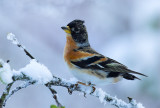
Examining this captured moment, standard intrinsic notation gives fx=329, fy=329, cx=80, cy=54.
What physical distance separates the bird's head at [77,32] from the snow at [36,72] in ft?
4.91

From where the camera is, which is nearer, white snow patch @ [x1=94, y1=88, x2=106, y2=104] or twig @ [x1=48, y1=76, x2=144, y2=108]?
twig @ [x1=48, y1=76, x2=144, y2=108]

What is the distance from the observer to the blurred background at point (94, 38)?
4.81 metres

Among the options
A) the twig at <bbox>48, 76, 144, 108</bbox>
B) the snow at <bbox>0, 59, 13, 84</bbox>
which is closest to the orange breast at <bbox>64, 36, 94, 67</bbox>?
the twig at <bbox>48, 76, 144, 108</bbox>

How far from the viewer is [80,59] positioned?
296cm

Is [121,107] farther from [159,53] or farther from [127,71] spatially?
[159,53]

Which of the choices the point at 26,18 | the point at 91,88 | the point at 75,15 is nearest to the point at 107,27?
the point at 75,15

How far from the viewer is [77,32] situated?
3.41 m

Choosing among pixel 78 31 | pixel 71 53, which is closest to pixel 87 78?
pixel 71 53

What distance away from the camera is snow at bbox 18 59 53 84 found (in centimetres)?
173

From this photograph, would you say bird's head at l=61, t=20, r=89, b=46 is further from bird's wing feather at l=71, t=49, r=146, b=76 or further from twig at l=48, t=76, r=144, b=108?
twig at l=48, t=76, r=144, b=108

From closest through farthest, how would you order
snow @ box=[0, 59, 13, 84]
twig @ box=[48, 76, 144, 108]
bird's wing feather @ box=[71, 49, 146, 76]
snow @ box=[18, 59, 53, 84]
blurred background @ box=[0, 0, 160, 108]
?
snow @ box=[0, 59, 13, 84] → snow @ box=[18, 59, 53, 84] → twig @ box=[48, 76, 144, 108] → bird's wing feather @ box=[71, 49, 146, 76] → blurred background @ box=[0, 0, 160, 108]

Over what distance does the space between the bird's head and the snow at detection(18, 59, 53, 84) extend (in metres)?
1.50

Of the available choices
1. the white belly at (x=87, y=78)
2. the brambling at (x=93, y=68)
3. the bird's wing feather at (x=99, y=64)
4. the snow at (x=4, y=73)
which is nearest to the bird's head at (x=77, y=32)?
the brambling at (x=93, y=68)

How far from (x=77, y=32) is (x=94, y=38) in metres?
2.96
